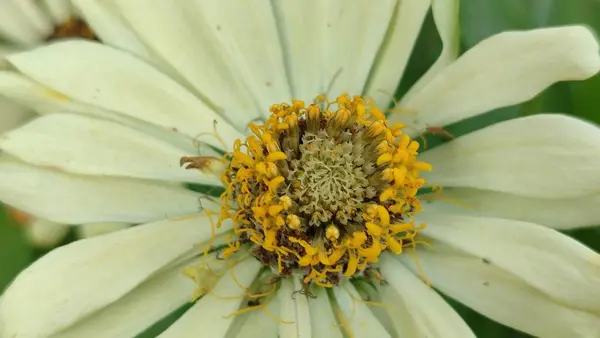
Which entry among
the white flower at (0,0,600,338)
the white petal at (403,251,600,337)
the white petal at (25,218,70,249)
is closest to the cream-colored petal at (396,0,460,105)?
the white flower at (0,0,600,338)

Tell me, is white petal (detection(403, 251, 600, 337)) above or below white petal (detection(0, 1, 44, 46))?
below

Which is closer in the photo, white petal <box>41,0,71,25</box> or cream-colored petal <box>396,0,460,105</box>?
A: cream-colored petal <box>396,0,460,105</box>

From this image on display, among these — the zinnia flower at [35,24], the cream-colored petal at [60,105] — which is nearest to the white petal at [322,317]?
the cream-colored petal at [60,105]

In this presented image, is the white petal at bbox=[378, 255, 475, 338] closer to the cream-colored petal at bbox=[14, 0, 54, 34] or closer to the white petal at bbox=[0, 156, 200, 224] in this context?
the white petal at bbox=[0, 156, 200, 224]

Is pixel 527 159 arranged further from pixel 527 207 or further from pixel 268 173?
pixel 268 173

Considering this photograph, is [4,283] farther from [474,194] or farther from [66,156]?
[474,194]
